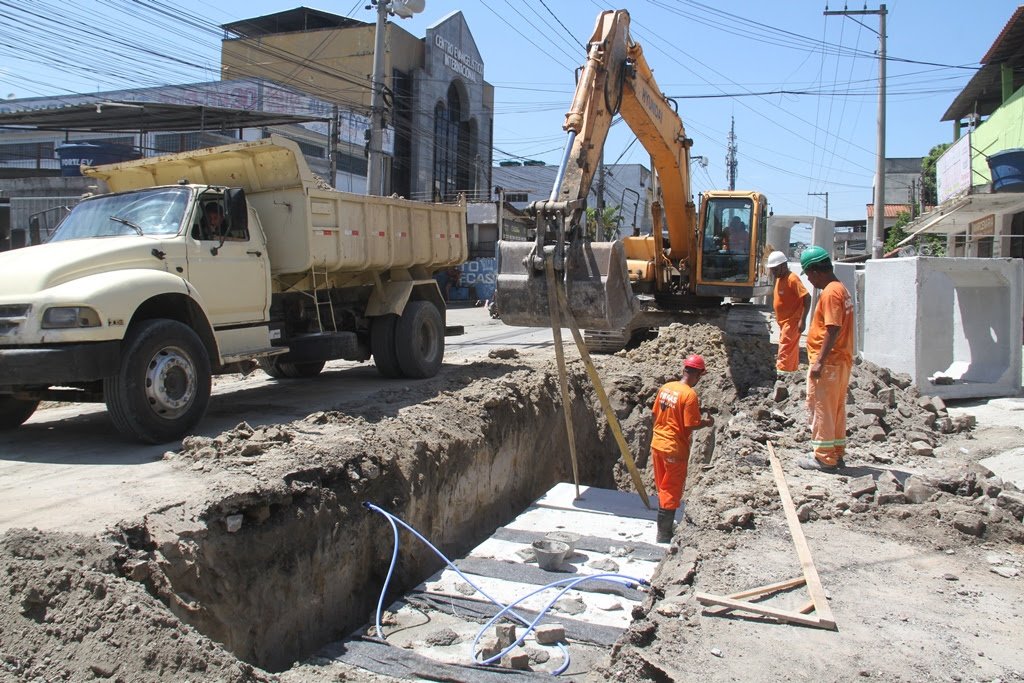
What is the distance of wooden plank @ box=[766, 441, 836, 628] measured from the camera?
3.71 meters

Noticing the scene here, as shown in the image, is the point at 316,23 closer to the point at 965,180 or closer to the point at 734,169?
the point at 965,180

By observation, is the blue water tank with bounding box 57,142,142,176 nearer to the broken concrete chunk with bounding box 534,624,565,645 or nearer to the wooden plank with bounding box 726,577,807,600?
the broken concrete chunk with bounding box 534,624,565,645

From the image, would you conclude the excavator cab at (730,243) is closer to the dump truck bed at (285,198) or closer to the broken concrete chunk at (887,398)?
the broken concrete chunk at (887,398)

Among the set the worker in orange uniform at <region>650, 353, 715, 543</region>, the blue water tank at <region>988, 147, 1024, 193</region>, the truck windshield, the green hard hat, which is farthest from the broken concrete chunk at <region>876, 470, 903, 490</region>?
the blue water tank at <region>988, 147, 1024, 193</region>

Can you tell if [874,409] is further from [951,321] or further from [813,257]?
[951,321]

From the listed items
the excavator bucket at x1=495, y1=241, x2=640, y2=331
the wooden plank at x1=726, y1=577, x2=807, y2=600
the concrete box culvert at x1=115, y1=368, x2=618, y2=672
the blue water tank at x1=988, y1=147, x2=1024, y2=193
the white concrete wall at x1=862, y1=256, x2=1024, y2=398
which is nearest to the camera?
the wooden plank at x1=726, y1=577, x2=807, y2=600

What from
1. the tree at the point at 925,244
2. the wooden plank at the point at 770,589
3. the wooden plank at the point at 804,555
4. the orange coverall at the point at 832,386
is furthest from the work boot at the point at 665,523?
the tree at the point at 925,244

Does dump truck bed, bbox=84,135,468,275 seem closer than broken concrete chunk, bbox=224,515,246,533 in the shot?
No

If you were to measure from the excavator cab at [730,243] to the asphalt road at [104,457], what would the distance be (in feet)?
19.3

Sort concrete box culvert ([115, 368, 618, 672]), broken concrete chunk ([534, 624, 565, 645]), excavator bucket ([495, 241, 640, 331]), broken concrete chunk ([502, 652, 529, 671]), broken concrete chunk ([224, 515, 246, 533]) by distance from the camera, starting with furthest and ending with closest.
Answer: excavator bucket ([495, 241, 640, 331]) → broken concrete chunk ([534, 624, 565, 645]) → broken concrete chunk ([224, 515, 246, 533]) → broken concrete chunk ([502, 652, 529, 671]) → concrete box culvert ([115, 368, 618, 672])

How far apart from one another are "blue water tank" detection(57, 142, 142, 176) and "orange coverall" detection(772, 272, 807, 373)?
20538mm

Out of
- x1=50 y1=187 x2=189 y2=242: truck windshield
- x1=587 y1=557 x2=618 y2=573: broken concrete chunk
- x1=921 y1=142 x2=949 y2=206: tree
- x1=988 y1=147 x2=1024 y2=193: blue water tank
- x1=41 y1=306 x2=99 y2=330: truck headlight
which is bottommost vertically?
x1=587 y1=557 x2=618 y2=573: broken concrete chunk

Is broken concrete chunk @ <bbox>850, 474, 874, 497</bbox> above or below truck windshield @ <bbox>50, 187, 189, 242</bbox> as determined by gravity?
below

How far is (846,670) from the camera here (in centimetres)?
330
